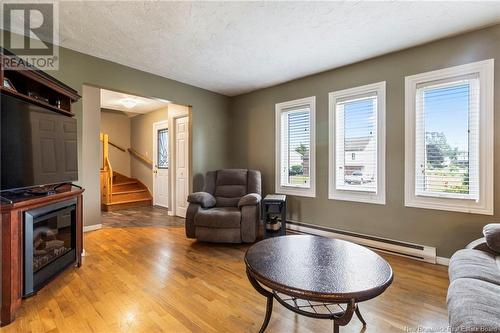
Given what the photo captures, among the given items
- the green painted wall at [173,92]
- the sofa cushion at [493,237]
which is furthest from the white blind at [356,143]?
the green painted wall at [173,92]

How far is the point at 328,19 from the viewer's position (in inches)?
87.4

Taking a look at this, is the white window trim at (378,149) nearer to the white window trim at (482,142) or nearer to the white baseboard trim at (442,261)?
the white window trim at (482,142)

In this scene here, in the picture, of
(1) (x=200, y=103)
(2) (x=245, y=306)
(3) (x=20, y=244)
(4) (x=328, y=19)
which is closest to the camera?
(3) (x=20, y=244)

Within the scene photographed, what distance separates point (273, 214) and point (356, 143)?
154 cm

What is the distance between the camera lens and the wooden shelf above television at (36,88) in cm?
176

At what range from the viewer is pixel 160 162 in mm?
6086

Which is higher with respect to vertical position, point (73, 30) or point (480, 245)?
point (73, 30)

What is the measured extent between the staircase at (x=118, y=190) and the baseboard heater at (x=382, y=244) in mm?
4292

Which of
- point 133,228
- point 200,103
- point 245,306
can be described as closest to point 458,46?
point 245,306

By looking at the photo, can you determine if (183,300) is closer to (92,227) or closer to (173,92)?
(92,227)

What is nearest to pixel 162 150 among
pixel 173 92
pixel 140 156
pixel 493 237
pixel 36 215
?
pixel 140 156

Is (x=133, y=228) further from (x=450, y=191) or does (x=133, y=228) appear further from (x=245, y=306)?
(x=450, y=191)

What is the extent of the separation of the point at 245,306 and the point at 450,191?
2.46 meters

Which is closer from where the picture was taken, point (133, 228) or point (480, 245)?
point (480, 245)
